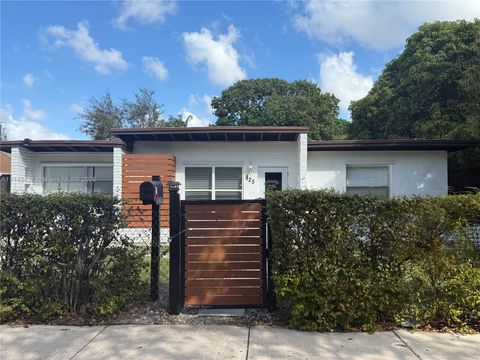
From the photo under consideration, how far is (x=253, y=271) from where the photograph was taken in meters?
5.21

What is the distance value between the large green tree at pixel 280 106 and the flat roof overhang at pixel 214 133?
24657mm

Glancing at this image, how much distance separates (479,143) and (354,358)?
11.0 metres

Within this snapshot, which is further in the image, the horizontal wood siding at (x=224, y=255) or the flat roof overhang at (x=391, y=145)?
the flat roof overhang at (x=391, y=145)

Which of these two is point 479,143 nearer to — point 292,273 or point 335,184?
point 335,184

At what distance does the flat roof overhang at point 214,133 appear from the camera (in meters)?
12.1

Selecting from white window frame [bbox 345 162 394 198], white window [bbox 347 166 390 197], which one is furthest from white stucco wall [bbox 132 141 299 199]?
white window [bbox 347 166 390 197]

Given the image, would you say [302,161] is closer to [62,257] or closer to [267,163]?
[267,163]

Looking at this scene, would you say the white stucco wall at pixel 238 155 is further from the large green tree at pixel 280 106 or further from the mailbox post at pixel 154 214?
the large green tree at pixel 280 106

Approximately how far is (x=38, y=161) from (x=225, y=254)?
447 inches

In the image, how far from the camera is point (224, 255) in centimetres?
523

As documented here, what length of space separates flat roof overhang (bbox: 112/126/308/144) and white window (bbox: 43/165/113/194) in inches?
77.5

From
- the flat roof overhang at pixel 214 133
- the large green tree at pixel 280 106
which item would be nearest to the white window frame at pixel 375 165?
the flat roof overhang at pixel 214 133

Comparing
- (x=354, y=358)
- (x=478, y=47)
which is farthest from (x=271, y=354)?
(x=478, y=47)

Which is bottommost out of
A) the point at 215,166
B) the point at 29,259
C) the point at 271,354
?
the point at 271,354
